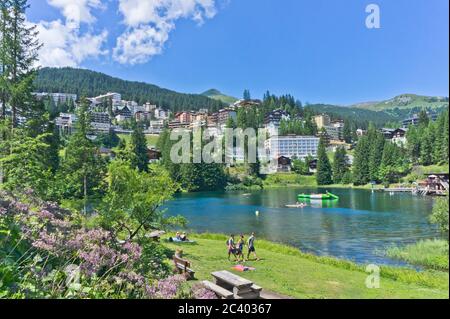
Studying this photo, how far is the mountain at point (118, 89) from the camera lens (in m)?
87.0

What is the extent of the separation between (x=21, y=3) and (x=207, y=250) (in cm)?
1732

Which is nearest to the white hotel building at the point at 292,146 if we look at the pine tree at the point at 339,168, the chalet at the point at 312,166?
the chalet at the point at 312,166

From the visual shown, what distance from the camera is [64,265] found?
5.97 metres

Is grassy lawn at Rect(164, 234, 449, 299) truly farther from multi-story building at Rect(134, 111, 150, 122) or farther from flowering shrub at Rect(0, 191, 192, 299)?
multi-story building at Rect(134, 111, 150, 122)

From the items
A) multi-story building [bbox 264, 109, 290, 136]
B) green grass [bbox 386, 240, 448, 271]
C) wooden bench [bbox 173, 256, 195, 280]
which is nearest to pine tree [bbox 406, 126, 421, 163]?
multi-story building [bbox 264, 109, 290, 136]

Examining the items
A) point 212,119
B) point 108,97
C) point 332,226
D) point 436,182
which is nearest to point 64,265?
point 332,226

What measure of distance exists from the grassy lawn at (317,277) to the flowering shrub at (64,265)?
179 inches

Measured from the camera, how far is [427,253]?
1834 centimetres

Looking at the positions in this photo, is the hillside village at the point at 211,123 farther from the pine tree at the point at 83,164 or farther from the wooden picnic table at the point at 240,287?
the wooden picnic table at the point at 240,287

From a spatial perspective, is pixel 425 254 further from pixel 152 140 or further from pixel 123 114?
pixel 123 114

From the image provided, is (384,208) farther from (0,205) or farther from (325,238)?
(0,205)

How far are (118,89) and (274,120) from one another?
78986 millimetres
